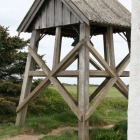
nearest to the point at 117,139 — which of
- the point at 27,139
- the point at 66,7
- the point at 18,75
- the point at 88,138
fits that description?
the point at 88,138

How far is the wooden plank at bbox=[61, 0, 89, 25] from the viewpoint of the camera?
8577 mm

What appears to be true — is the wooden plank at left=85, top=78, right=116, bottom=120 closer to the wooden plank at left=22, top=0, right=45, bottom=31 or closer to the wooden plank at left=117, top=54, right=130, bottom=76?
the wooden plank at left=117, top=54, right=130, bottom=76

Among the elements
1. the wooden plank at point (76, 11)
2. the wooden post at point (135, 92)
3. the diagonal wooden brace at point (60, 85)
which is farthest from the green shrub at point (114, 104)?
the wooden post at point (135, 92)

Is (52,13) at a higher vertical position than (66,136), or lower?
higher

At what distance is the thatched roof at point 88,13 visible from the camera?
344 inches

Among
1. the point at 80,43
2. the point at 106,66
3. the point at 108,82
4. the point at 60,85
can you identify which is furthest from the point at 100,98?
the point at 80,43

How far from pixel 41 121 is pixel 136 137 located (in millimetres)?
8048

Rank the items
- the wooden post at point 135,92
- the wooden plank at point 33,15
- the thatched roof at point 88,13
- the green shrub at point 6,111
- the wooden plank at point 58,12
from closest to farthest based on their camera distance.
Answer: the wooden post at point 135,92 < the thatched roof at point 88,13 < the wooden plank at point 58,12 < the wooden plank at point 33,15 < the green shrub at point 6,111

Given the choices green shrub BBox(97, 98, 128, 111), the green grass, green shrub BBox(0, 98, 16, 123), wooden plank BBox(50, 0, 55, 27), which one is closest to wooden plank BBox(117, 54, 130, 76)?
the green grass

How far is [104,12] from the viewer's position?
9.38 m

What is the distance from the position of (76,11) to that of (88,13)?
0.37 metres

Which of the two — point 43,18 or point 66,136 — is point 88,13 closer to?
point 43,18

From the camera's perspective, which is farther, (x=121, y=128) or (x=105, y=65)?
(x=121, y=128)

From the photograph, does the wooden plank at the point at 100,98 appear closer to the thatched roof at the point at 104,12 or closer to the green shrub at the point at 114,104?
the thatched roof at the point at 104,12
